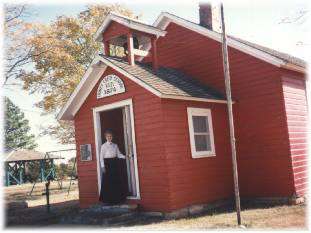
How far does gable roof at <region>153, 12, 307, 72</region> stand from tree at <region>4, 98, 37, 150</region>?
6330 cm

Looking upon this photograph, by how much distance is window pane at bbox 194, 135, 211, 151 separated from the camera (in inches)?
497

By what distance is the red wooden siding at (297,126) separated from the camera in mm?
12655

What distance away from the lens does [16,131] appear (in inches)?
2990

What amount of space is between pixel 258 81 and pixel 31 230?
8550mm

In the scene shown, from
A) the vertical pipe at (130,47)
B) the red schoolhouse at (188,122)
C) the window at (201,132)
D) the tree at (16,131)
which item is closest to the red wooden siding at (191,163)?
the red schoolhouse at (188,122)

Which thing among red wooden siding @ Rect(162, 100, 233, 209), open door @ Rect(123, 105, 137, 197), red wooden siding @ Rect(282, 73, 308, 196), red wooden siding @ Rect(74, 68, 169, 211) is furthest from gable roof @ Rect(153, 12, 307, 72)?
open door @ Rect(123, 105, 137, 197)

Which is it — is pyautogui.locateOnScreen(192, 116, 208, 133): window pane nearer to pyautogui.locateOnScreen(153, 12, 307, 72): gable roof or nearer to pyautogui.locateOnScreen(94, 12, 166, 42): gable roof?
pyautogui.locateOnScreen(153, 12, 307, 72): gable roof

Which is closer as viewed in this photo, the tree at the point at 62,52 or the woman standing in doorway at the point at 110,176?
the woman standing in doorway at the point at 110,176

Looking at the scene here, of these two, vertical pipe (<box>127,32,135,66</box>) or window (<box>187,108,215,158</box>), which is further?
vertical pipe (<box>127,32,135,66</box>)

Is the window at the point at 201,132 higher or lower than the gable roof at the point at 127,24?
lower

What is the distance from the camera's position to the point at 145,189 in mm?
11516

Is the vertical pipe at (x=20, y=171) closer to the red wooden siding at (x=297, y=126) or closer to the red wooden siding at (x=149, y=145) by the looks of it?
the red wooden siding at (x=149, y=145)

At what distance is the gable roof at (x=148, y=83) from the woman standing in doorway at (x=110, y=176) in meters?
2.02

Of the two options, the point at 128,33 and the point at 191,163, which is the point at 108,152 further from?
the point at 128,33
